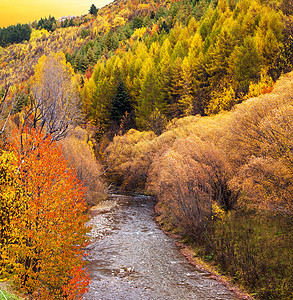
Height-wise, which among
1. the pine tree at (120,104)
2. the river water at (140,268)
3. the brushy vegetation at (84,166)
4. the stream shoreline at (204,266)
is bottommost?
the stream shoreline at (204,266)

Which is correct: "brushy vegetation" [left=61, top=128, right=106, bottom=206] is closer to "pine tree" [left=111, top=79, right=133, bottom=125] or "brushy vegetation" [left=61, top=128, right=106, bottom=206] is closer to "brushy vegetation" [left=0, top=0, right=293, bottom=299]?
"brushy vegetation" [left=0, top=0, right=293, bottom=299]

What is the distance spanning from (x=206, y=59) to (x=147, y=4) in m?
152

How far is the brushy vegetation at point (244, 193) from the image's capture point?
13930 mm

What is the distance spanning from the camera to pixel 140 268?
16797 mm

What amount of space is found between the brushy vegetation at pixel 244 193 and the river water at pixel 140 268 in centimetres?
193

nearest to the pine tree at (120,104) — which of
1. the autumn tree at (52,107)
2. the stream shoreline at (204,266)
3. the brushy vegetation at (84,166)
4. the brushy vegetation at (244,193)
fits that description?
the autumn tree at (52,107)

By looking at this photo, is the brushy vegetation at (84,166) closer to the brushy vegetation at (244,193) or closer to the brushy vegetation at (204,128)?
the brushy vegetation at (204,128)

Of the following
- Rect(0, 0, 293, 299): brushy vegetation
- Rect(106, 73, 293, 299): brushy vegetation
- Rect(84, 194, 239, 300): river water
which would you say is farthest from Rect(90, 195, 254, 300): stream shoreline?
Rect(0, 0, 293, 299): brushy vegetation

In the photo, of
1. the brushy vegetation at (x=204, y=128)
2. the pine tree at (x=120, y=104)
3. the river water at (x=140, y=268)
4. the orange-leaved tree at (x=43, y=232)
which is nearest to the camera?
the orange-leaved tree at (x=43, y=232)

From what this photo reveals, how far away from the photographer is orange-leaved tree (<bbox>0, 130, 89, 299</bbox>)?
9797 mm

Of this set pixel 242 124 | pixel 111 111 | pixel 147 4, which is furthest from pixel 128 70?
pixel 147 4

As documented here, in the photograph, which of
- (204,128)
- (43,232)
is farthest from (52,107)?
(204,128)

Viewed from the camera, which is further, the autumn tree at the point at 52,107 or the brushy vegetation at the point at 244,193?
the autumn tree at the point at 52,107

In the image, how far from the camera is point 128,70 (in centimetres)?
7894
